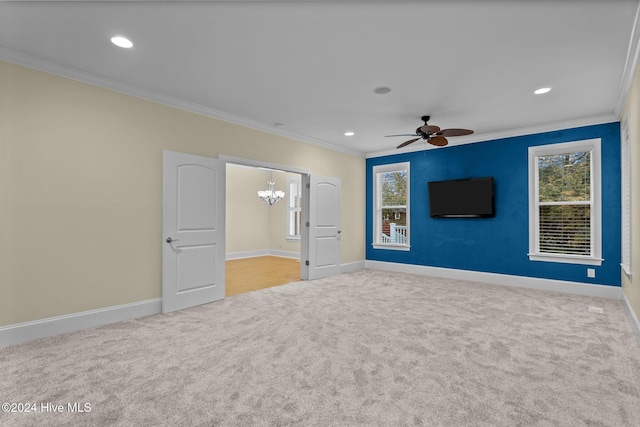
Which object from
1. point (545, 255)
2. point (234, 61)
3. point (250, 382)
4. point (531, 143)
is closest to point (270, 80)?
point (234, 61)

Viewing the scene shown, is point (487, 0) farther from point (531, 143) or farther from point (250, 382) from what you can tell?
point (531, 143)

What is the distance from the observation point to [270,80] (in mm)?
3539

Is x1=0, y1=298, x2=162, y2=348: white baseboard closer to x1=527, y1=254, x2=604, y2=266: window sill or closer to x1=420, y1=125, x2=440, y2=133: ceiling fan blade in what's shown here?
x1=420, y1=125, x2=440, y2=133: ceiling fan blade

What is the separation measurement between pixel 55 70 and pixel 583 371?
5.44 metres

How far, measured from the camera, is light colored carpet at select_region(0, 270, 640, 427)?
192cm

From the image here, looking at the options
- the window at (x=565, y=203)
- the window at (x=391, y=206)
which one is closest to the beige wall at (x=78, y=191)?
the window at (x=391, y=206)

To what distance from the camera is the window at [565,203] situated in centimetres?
479

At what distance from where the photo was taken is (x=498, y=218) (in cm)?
566

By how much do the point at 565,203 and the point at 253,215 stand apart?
7489 millimetres

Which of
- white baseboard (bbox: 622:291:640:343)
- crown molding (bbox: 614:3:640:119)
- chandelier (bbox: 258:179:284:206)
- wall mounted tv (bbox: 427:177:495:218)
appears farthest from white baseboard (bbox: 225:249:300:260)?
crown molding (bbox: 614:3:640:119)

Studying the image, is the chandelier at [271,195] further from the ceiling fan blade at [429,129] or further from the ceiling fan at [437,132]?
the ceiling fan blade at [429,129]

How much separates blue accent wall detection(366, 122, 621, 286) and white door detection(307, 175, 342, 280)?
1.39 meters

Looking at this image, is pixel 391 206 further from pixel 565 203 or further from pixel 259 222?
pixel 259 222

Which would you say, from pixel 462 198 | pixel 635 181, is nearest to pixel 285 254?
pixel 462 198
